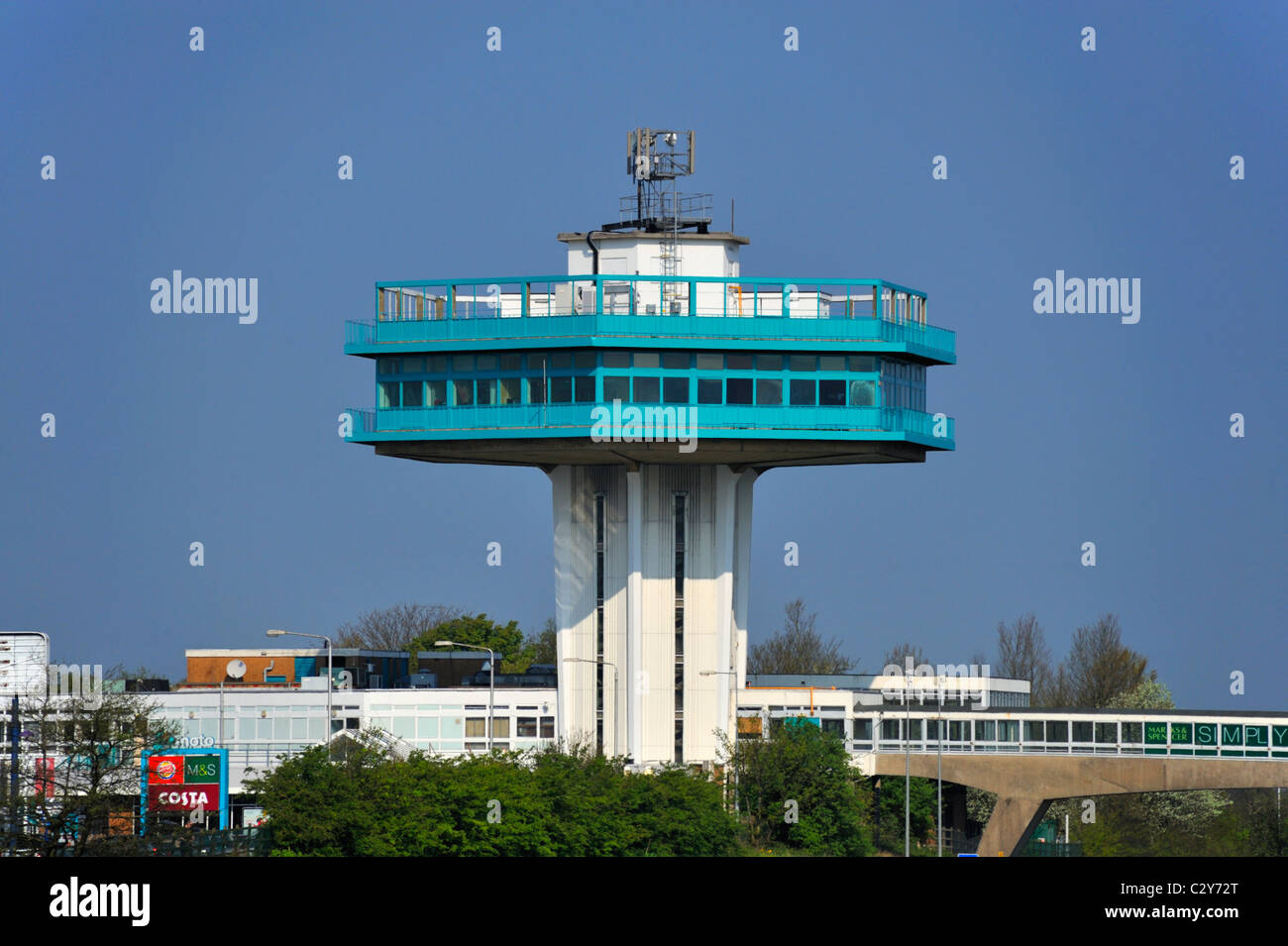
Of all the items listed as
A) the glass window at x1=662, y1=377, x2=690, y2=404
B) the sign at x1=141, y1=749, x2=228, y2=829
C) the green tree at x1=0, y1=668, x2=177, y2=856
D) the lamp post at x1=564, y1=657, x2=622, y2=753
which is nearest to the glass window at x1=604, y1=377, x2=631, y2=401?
the glass window at x1=662, y1=377, x2=690, y2=404

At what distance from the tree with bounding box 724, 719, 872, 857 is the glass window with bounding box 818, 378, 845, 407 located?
15626 millimetres

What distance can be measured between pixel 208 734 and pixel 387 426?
76.6 feet

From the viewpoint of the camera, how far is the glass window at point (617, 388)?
305ft

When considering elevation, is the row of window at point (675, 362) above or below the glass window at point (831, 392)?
above

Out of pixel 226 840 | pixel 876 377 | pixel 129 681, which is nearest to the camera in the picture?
pixel 226 840

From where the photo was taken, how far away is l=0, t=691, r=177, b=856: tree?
6072cm

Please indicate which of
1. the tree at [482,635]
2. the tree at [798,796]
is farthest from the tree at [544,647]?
the tree at [798,796]

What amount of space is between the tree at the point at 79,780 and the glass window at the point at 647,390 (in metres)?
25.5

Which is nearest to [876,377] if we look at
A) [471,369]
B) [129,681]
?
[471,369]

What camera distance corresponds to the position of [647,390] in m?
93.3

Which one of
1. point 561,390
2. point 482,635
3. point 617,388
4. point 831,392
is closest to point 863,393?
point 831,392

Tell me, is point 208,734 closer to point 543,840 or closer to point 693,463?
point 693,463

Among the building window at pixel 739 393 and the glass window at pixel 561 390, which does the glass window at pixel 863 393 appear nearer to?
the building window at pixel 739 393
